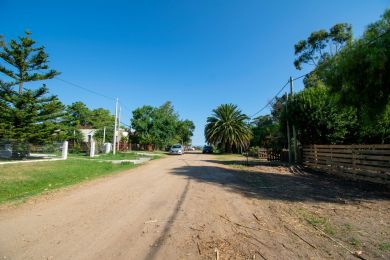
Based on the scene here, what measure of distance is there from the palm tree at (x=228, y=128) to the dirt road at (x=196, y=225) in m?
36.1

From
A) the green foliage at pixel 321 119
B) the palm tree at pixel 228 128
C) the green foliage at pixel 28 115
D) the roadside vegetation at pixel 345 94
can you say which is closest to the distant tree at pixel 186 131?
the palm tree at pixel 228 128

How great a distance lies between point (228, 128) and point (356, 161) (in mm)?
32777

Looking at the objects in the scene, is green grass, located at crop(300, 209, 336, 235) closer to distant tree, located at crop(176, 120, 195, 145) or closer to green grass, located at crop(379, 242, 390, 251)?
green grass, located at crop(379, 242, 390, 251)

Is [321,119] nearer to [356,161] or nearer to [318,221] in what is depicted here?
[356,161]

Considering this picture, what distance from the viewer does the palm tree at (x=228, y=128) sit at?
44.7m

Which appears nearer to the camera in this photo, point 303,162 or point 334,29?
point 303,162

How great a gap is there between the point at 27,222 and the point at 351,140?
18384 mm

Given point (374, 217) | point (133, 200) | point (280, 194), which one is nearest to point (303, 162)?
point (280, 194)

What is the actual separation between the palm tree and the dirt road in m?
36.1

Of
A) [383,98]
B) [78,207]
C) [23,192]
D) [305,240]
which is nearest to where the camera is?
[305,240]

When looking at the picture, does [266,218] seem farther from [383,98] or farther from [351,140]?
[351,140]

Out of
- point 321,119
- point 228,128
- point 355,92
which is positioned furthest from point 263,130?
point 355,92

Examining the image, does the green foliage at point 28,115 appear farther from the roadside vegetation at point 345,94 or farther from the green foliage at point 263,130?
the green foliage at point 263,130

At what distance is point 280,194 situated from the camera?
8.52 m
